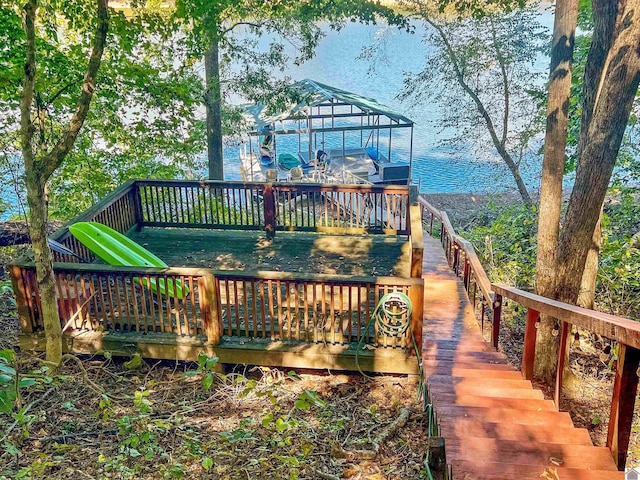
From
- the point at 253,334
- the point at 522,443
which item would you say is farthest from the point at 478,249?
the point at 522,443

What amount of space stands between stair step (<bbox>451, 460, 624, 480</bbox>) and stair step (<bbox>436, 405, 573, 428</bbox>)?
600 millimetres

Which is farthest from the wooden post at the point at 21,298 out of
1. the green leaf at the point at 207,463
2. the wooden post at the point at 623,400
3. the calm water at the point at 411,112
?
the calm water at the point at 411,112

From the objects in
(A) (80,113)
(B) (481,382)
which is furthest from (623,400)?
(A) (80,113)

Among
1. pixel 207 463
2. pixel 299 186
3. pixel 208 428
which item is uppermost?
pixel 299 186

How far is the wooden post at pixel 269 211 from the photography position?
8.12 meters

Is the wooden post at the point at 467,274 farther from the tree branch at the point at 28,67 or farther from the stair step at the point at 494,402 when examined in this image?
the tree branch at the point at 28,67

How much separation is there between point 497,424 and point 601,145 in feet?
8.68

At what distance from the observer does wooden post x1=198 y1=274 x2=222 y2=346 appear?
5.11 meters

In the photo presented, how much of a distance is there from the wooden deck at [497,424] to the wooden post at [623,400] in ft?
0.27

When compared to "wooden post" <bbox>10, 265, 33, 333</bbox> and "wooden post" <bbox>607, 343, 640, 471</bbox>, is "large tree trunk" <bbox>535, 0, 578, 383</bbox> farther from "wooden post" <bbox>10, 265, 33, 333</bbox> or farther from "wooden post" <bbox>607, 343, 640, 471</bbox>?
"wooden post" <bbox>10, 265, 33, 333</bbox>

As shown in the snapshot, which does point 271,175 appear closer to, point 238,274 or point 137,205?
point 137,205

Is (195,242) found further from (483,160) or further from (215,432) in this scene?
(483,160)

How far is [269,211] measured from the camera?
8.25 metres

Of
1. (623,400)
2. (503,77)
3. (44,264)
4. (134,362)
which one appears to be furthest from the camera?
(503,77)
